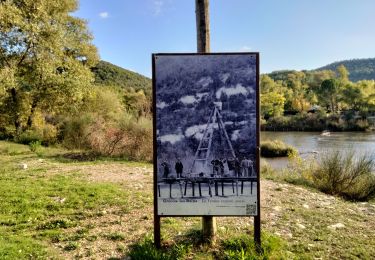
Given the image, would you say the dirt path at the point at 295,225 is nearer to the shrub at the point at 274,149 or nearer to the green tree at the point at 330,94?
the shrub at the point at 274,149

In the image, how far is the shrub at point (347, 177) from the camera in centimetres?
809

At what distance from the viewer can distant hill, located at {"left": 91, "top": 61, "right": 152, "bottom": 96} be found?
58.4 metres

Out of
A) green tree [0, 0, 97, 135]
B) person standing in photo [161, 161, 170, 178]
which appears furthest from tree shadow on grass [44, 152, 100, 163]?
person standing in photo [161, 161, 170, 178]

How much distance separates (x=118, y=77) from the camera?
208 ft

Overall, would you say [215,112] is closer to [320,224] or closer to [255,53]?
[255,53]

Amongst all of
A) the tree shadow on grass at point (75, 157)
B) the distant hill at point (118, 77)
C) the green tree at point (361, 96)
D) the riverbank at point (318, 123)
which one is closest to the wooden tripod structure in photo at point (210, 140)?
the tree shadow on grass at point (75, 157)

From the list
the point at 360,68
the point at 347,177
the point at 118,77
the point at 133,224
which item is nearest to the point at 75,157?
the point at 133,224

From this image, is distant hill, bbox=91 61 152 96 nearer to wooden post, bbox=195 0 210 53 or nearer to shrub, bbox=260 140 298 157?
shrub, bbox=260 140 298 157

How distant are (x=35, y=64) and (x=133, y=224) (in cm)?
1274

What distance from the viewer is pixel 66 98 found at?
16141 mm

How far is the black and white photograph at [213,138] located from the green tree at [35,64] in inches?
446

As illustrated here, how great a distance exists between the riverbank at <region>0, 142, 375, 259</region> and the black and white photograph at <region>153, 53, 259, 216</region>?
0.55 m

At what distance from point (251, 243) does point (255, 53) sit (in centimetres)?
210

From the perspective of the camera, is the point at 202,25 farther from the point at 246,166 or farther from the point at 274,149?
the point at 274,149
